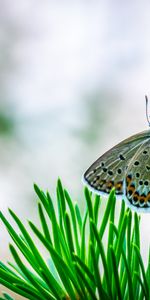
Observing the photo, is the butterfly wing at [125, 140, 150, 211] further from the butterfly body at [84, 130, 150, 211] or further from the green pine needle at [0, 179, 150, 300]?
the green pine needle at [0, 179, 150, 300]

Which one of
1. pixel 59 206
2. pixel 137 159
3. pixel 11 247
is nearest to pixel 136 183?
pixel 137 159

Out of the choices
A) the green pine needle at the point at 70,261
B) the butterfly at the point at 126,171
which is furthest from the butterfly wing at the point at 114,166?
the green pine needle at the point at 70,261

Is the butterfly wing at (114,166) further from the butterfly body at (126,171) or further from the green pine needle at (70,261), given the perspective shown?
the green pine needle at (70,261)

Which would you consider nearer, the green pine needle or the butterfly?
the green pine needle

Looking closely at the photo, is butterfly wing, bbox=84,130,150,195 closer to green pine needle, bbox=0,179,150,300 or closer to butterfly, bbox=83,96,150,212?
butterfly, bbox=83,96,150,212

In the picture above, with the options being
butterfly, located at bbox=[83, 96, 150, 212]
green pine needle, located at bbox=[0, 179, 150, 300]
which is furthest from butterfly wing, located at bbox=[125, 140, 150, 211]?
green pine needle, located at bbox=[0, 179, 150, 300]

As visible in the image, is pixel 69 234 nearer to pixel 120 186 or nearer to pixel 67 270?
pixel 67 270

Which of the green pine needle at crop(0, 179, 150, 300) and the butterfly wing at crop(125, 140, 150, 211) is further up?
the green pine needle at crop(0, 179, 150, 300)
